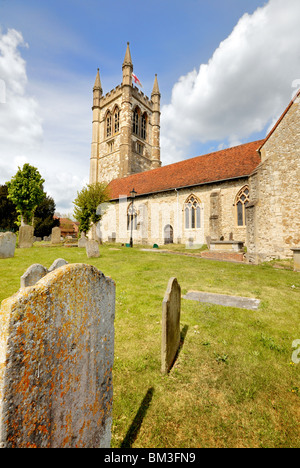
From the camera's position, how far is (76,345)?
122cm

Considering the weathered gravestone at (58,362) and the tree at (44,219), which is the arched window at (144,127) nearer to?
the tree at (44,219)

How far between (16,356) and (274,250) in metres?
13.0

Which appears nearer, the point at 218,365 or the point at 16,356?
the point at 16,356

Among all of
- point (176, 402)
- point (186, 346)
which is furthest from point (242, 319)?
point (176, 402)

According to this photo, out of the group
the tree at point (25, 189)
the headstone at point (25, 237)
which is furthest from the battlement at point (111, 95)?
the headstone at point (25, 237)

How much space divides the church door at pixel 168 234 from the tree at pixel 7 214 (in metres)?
25.6

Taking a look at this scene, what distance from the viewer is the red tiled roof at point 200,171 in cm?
1662

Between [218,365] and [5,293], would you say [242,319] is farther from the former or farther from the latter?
[5,293]

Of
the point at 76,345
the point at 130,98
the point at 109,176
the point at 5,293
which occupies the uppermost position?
the point at 130,98

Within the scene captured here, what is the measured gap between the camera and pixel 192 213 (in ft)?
63.1

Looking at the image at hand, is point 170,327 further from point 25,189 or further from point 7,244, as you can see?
point 25,189

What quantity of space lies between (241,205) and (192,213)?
4.55m

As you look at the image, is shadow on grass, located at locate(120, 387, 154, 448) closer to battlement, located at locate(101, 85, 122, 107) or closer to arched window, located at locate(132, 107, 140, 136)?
arched window, located at locate(132, 107, 140, 136)

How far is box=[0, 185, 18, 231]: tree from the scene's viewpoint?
105ft
